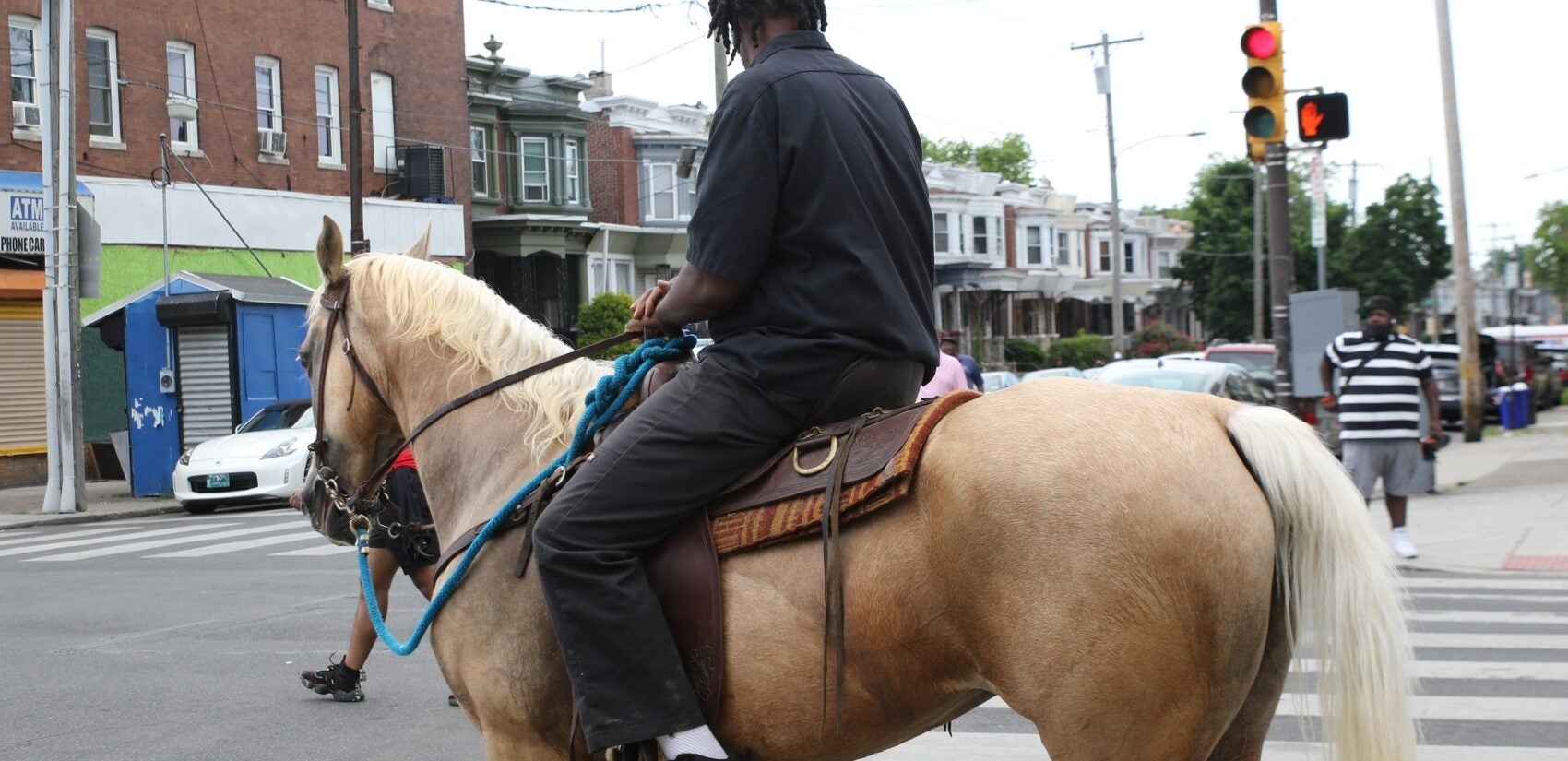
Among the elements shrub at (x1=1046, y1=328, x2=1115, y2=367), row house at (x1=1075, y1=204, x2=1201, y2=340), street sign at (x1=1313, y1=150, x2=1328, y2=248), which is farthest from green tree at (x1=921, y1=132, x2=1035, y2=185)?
street sign at (x1=1313, y1=150, x2=1328, y2=248)

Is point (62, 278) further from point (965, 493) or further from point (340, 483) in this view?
point (965, 493)

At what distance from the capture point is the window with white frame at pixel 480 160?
41.2 metres

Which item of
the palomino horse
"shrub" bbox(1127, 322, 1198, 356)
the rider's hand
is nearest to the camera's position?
the palomino horse

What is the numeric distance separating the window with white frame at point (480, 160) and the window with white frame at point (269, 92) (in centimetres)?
1068

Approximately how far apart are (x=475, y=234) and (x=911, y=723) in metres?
39.7

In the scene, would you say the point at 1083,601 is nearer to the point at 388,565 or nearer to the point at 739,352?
the point at 739,352

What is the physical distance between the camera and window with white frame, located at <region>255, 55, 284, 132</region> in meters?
30.0

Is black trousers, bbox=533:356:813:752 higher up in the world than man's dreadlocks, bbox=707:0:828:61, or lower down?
lower down

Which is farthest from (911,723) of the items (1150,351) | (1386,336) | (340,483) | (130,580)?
(1150,351)

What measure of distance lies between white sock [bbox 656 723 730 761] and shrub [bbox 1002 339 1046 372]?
54.3 metres

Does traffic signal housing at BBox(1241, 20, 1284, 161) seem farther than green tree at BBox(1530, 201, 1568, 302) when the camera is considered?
No

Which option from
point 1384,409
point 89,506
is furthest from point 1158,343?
point 1384,409

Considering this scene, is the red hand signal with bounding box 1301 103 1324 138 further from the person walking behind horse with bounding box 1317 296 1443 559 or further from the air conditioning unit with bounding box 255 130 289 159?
the air conditioning unit with bounding box 255 130 289 159

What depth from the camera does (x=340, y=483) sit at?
429cm
